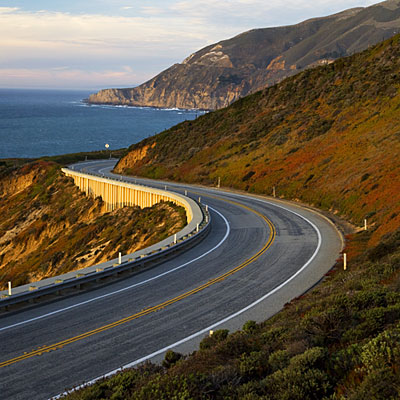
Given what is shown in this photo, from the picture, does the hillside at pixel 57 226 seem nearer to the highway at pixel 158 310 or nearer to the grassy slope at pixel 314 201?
the highway at pixel 158 310

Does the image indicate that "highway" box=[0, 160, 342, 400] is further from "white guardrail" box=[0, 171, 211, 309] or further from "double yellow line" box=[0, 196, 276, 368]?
"white guardrail" box=[0, 171, 211, 309]

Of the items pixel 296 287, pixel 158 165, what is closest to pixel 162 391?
pixel 296 287

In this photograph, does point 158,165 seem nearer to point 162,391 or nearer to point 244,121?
point 244,121

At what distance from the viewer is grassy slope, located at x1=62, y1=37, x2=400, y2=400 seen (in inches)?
296

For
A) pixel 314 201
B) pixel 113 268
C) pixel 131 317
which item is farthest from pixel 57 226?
pixel 131 317

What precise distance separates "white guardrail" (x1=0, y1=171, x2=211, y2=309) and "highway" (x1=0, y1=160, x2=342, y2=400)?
50 centimetres

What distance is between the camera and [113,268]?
738 inches

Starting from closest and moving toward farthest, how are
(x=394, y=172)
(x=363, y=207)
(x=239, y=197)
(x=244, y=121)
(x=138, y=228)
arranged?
(x=363, y=207) → (x=394, y=172) → (x=138, y=228) → (x=239, y=197) → (x=244, y=121)

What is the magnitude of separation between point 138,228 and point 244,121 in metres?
38.4

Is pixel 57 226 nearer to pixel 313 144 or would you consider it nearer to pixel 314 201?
pixel 314 201

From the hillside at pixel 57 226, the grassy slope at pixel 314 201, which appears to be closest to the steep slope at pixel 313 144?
the grassy slope at pixel 314 201

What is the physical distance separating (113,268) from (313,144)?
36733 mm

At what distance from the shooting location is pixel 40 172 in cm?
7031

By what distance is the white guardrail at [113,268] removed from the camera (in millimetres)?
15773
